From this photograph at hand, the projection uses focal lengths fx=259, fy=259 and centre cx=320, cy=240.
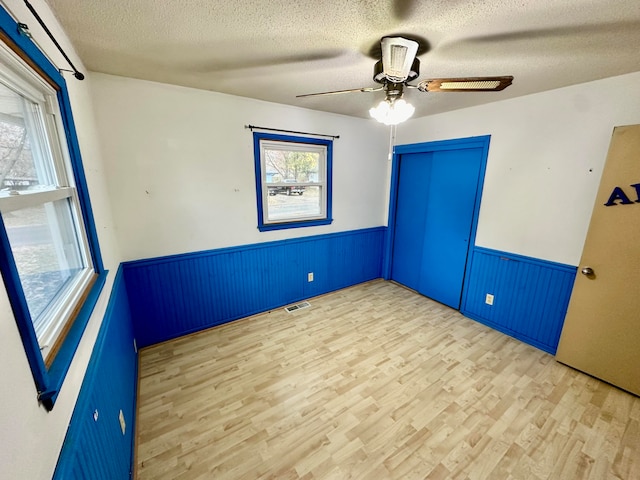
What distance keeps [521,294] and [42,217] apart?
3613 millimetres

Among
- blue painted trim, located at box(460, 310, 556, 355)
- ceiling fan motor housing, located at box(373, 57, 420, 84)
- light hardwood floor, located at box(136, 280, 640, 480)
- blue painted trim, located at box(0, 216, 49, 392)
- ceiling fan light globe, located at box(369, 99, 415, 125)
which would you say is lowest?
light hardwood floor, located at box(136, 280, 640, 480)

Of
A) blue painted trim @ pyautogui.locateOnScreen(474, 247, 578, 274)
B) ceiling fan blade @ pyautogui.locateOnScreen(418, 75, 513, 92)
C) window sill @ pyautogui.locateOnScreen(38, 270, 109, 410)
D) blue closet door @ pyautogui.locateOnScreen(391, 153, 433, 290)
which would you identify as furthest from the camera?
blue closet door @ pyautogui.locateOnScreen(391, 153, 433, 290)

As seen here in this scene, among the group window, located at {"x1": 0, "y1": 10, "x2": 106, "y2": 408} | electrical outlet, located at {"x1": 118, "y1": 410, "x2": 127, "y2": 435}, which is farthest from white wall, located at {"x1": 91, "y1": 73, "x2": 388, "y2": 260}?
electrical outlet, located at {"x1": 118, "y1": 410, "x2": 127, "y2": 435}

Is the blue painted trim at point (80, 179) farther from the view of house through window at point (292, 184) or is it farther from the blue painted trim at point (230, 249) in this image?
the view of house through window at point (292, 184)

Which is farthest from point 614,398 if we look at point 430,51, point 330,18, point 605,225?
point 330,18

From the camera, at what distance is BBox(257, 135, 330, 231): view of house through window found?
9.68ft

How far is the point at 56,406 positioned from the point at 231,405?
1.39m

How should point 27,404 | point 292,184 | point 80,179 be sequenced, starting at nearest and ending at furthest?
1. point 27,404
2. point 80,179
3. point 292,184

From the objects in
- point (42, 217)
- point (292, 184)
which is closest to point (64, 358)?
point (42, 217)

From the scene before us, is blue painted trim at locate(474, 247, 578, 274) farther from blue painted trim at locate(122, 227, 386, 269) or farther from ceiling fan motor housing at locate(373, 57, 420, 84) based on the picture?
ceiling fan motor housing at locate(373, 57, 420, 84)

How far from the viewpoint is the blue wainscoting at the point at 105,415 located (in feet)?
2.61

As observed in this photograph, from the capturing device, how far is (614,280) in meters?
2.04

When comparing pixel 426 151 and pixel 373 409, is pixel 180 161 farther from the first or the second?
pixel 426 151

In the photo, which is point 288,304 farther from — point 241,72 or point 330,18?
point 330,18
